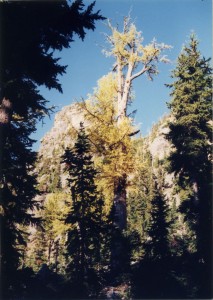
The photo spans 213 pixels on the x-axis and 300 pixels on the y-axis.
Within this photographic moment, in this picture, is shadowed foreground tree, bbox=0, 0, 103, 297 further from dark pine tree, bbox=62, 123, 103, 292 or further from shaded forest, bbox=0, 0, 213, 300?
dark pine tree, bbox=62, 123, 103, 292

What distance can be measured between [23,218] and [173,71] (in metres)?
14.4

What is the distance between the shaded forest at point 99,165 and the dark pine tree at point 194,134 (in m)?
0.07

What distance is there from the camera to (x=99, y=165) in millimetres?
16406

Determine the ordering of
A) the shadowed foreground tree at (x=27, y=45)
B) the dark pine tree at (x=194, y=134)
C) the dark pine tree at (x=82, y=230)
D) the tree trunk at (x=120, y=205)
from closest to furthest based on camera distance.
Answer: the shadowed foreground tree at (x=27, y=45)
the dark pine tree at (x=82, y=230)
the tree trunk at (x=120, y=205)
the dark pine tree at (x=194, y=134)

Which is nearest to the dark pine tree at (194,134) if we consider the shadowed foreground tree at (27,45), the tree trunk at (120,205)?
the tree trunk at (120,205)

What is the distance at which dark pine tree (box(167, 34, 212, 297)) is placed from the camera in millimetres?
17500

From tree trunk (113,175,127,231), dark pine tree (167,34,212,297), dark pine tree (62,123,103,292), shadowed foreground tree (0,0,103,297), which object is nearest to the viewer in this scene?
shadowed foreground tree (0,0,103,297)

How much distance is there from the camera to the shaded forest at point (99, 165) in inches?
369

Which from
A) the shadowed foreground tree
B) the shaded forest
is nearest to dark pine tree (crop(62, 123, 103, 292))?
the shaded forest

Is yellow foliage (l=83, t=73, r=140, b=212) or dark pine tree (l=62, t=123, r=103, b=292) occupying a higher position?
yellow foliage (l=83, t=73, r=140, b=212)

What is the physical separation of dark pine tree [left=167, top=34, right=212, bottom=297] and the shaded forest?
0.22 feet

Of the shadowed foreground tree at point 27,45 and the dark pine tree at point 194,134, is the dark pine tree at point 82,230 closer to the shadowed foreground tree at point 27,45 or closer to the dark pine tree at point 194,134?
the shadowed foreground tree at point 27,45

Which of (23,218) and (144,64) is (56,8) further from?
(144,64)

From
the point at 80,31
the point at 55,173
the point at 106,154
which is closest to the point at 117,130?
the point at 106,154
